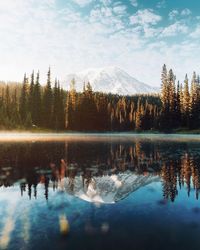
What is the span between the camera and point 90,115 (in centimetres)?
Result: 10238

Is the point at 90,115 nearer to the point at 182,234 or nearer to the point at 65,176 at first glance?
the point at 65,176

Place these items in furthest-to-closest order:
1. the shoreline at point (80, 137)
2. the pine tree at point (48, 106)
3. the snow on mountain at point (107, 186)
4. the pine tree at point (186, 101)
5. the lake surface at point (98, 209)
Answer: the pine tree at point (48, 106), the pine tree at point (186, 101), the shoreline at point (80, 137), the snow on mountain at point (107, 186), the lake surface at point (98, 209)

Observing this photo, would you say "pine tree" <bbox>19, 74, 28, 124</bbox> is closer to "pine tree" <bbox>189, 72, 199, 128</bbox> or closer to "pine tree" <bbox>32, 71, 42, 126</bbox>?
"pine tree" <bbox>32, 71, 42, 126</bbox>

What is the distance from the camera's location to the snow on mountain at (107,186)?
1119 centimetres

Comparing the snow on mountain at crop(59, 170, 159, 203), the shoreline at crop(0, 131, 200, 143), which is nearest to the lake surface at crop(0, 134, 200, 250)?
the snow on mountain at crop(59, 170, 159, 203)

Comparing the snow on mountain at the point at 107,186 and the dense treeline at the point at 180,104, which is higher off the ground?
the dense treeline at the point at 180,104

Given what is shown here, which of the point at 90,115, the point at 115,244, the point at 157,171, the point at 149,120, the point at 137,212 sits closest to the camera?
the point at 115,244

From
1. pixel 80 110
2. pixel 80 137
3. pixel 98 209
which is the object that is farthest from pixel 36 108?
pixel 98 209

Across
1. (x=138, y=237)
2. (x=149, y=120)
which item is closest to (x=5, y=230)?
(x=138, y=237)

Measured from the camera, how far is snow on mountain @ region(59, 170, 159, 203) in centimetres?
1119

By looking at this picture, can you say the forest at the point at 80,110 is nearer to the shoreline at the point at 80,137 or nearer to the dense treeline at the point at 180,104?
the dense treeline at the point at 180,104

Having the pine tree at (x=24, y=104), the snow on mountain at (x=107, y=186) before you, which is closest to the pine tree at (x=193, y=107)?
the pine tree at (x=24, y=104)

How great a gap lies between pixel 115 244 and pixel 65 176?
337 inches

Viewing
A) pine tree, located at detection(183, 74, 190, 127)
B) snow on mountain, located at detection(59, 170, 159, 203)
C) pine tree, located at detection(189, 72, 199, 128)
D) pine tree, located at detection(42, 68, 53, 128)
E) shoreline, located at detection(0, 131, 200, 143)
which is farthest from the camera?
pine tree, located at detection(42, 68, 53, 128)
